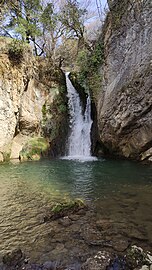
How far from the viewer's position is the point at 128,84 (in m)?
10.3

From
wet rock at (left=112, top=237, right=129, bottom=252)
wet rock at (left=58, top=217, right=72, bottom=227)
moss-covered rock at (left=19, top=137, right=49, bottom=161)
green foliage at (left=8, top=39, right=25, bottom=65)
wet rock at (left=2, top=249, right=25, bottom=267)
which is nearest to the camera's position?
wet rock at (left=2, top=249, right=25, bottom=267)

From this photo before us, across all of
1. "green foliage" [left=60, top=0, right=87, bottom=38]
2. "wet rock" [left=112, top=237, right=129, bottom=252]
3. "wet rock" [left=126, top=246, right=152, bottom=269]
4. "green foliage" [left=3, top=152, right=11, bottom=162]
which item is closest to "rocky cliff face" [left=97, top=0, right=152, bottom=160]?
"green foliage" [left=60, top=0, right=87, bottom=38]

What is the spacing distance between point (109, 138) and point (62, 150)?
3.77 meters

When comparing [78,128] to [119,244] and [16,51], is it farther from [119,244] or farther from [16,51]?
[119,244]

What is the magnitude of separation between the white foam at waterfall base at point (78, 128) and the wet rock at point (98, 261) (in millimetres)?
9996

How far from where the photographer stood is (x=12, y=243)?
349 centimetres

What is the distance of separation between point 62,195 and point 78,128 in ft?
30.4

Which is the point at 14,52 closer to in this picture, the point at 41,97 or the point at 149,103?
the point at 41,97

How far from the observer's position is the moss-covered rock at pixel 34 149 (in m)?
12.6

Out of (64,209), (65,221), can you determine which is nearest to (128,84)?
(64,209)

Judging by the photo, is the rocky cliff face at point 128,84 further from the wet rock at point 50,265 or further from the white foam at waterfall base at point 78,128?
the wet rock at point 50,265

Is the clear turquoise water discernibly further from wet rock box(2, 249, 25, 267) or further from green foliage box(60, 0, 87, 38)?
green foliage box(60, 0, 87, 38)

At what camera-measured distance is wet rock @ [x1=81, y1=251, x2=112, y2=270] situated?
2879mm

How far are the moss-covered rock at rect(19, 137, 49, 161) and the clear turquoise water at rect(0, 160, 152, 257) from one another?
9.72 ft
